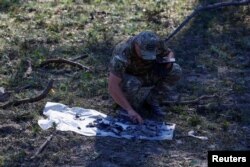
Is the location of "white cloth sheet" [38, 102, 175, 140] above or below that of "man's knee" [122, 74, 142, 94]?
below

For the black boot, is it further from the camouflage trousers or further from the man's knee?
the man's knee

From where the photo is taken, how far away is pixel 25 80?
7.24 metres

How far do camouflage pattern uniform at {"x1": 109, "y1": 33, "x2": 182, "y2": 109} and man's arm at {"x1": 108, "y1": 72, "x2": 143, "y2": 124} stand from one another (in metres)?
0.06

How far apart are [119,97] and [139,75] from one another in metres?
0.41

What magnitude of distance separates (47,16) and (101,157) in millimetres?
4580

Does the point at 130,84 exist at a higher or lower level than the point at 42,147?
higher

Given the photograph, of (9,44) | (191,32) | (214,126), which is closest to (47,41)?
(9,44)

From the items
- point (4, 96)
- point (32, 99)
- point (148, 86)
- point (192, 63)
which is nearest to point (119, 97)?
point (148, 86)

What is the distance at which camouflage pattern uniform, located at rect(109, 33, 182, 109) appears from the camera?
5.89 metres

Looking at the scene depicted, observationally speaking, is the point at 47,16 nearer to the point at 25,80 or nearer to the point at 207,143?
the point at 25,80

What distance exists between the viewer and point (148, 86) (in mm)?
6348

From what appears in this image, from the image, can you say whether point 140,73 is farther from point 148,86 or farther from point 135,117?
point 135,117

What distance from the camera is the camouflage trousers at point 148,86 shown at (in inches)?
240

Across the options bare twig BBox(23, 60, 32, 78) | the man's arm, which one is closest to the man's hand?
the man's arm
